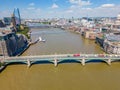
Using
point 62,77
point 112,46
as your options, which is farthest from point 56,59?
point 112,46

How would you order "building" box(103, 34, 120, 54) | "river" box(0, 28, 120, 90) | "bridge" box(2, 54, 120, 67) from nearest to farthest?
"river" box(0, 28, 120, 90) → "bridge" box(2, 54, 120, 67) → "building" box(103, 34, 120, 54)

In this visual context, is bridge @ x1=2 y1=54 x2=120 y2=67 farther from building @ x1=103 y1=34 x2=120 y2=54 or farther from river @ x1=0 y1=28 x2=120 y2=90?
building @ x1=103 y1=34 x2=120 y2=54

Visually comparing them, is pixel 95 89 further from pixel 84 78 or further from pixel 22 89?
pixel 22 89

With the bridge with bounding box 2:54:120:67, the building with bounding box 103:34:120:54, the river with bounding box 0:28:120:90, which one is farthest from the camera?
the building with bounding box 103:34:120:54

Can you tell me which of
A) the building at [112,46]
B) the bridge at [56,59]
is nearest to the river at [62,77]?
the bridge at [56,59]

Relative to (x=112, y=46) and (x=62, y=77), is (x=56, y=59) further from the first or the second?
(x=112, y=46)

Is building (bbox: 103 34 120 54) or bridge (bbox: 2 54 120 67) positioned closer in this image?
bridge (bbox: 2 54 120 67)

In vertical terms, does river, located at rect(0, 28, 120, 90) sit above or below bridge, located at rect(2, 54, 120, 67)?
below

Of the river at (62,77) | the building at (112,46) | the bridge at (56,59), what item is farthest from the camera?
the building at (112,46)

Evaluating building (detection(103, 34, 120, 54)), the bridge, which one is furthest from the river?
building (detection(103, 34, 120, 54))

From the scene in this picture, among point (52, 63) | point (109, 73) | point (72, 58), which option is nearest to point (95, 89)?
point (109, 73)

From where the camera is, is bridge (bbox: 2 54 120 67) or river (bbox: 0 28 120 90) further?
bridge (bbox: 2 54 120 67)

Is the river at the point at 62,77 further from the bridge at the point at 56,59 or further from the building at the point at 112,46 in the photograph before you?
the building at the point at 112,46
